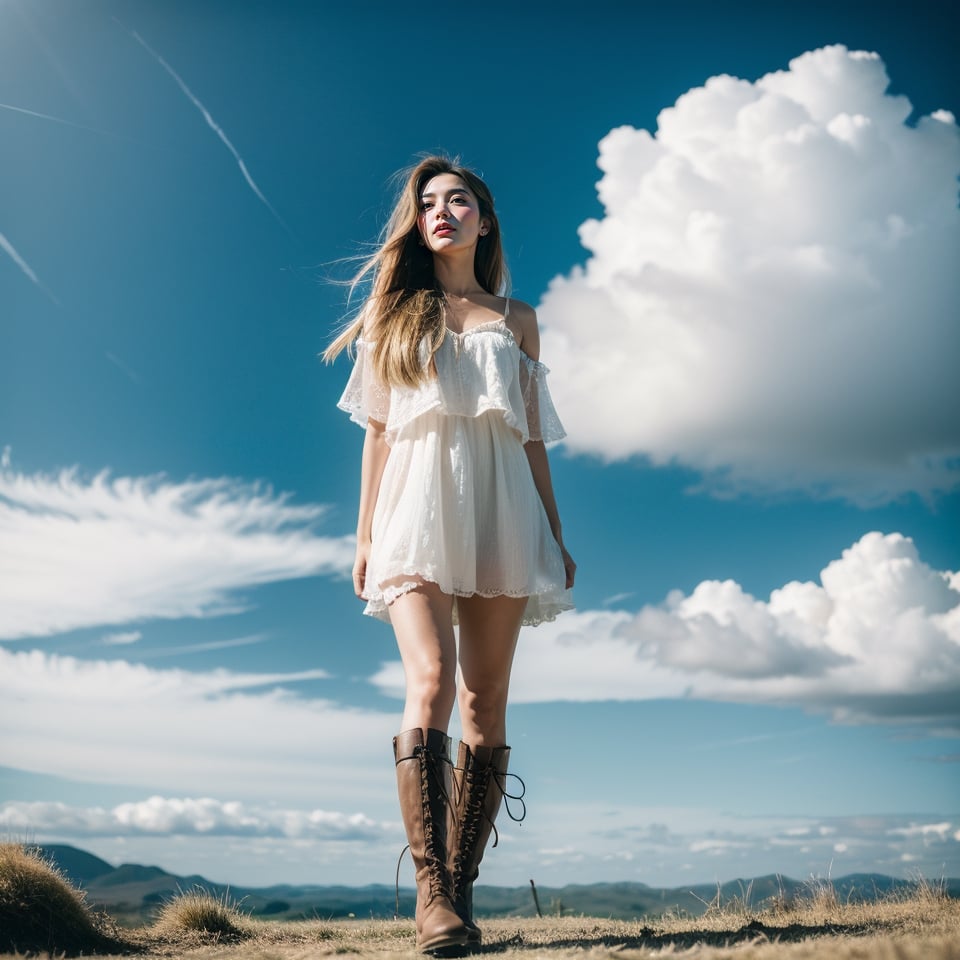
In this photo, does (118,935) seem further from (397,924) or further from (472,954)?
(472,954)

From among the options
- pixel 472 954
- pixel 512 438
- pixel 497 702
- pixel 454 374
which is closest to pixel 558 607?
pixel 497 702

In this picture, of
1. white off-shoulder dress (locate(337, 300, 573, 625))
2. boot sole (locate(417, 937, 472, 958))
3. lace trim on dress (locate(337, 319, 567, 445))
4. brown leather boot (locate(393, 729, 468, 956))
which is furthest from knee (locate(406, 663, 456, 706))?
lace trim on dress (locate(337, 319, 567, 445))

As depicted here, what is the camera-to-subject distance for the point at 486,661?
3.62 meters

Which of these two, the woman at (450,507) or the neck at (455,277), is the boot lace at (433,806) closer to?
the woman at (450,507)

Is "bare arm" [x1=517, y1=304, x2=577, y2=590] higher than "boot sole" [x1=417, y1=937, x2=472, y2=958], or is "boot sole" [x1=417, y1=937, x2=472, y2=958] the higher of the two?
"bare arm" [x1=517, y1=304, x2=577, y2=590]

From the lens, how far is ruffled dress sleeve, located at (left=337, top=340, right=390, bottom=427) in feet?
12.9

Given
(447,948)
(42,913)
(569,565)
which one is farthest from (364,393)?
(42,913)

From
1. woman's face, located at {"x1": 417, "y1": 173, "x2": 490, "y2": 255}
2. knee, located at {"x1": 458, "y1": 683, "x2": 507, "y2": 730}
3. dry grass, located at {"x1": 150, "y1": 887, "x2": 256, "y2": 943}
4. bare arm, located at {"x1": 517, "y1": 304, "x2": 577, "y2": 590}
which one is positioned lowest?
dry grass, located at {"x1": 150, "y1": 887, "x2": 256, "y2": 943}

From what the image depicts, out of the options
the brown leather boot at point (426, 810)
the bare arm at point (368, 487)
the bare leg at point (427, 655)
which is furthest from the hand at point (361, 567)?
the brown leather boot at point (426, 810)

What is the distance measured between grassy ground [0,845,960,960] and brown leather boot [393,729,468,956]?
19 centimetres

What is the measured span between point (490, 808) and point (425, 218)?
8.38 ft

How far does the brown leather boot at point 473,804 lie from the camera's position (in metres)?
3.55

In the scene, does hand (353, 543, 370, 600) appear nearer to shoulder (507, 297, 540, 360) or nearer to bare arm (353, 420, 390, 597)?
bare arm (353, 420, 390, 597)

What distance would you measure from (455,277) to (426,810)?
231 cm
